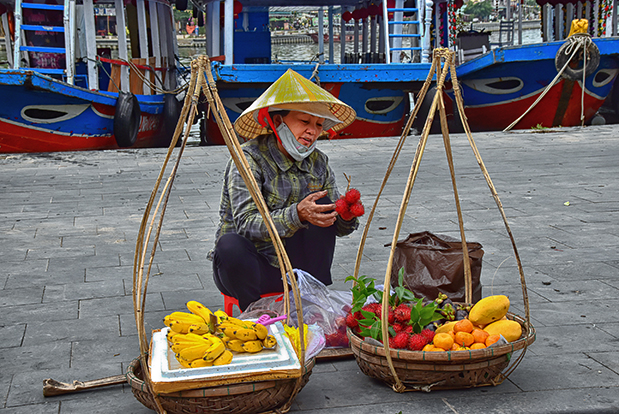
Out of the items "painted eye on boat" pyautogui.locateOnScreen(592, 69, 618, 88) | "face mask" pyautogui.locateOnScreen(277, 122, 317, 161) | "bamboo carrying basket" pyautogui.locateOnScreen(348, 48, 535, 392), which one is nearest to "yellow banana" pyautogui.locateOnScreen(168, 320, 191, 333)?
"bamboo carrying basket" pyautogui.locateOnScreen(348, 48, 535, 392)

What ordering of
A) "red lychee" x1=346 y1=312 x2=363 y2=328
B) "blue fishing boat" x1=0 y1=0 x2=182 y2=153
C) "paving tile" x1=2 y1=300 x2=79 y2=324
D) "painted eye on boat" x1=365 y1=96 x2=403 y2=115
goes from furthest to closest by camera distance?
"painted eye on boat" x1=365 y1=96 x2=403 y2=115 < "blue fishing boat" x1=0 y1=0 x2=182 y2=153 < "paving tile" x1=2 y1=300 x2=79 y2=324 < "red lychee" x1=346 y1=312 x2=363 y2=328

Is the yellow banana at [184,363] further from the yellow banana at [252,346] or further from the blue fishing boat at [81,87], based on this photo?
the blue fishing boat at [81,87]

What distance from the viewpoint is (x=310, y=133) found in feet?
8.03

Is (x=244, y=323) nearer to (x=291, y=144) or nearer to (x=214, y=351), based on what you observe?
(x=214, y=351)

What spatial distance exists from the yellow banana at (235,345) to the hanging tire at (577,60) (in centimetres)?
879

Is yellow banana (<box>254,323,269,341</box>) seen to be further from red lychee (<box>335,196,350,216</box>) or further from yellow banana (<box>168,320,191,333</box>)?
red lychee (<box>335,196,350,216</box>)

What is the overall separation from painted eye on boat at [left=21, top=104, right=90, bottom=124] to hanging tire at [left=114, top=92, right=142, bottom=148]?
49 cm

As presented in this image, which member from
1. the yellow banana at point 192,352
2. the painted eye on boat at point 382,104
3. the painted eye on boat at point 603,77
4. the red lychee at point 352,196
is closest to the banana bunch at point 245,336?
the yellow banana at point 192,352

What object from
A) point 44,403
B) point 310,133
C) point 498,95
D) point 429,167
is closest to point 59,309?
point 44,403

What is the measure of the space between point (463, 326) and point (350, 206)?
0.57m

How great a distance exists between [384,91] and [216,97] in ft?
28.4

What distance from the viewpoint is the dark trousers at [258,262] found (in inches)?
95.6

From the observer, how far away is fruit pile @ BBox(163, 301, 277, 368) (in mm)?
1846

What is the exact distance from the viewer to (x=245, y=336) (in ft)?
6.33
